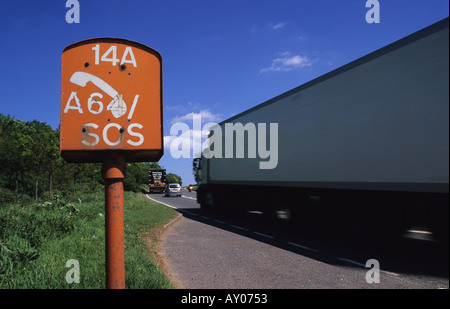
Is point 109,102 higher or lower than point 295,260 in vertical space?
higher

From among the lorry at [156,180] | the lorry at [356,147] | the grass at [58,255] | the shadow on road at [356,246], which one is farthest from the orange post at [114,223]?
the lorry at [156,180]

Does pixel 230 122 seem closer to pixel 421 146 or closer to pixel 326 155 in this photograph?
pixel 326 155

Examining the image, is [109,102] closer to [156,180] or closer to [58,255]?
[58,255]

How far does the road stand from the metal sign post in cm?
311

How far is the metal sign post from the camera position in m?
1.67

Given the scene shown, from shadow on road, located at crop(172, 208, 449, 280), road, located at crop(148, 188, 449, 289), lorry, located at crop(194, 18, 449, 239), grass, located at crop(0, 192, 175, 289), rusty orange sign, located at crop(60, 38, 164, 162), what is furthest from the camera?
shadow on road, located at crop(172, 208, 449, 280)

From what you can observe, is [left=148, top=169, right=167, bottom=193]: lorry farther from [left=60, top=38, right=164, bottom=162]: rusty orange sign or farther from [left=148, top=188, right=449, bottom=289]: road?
[left=60, top=38, right=164, bottom=162]: rusty orange sign

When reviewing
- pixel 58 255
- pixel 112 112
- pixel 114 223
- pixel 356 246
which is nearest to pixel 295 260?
pixel 356 246

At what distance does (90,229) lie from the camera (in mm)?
7594

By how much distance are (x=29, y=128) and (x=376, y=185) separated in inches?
2623

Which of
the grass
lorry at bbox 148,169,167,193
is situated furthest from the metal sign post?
lorry at bbox 148,169,167,193

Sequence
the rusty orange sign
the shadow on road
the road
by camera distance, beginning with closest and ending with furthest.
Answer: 1. the rusty orange sign
2. the road
3. the shadow on road

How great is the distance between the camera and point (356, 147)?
7020 millimetres

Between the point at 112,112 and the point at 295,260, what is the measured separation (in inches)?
231
